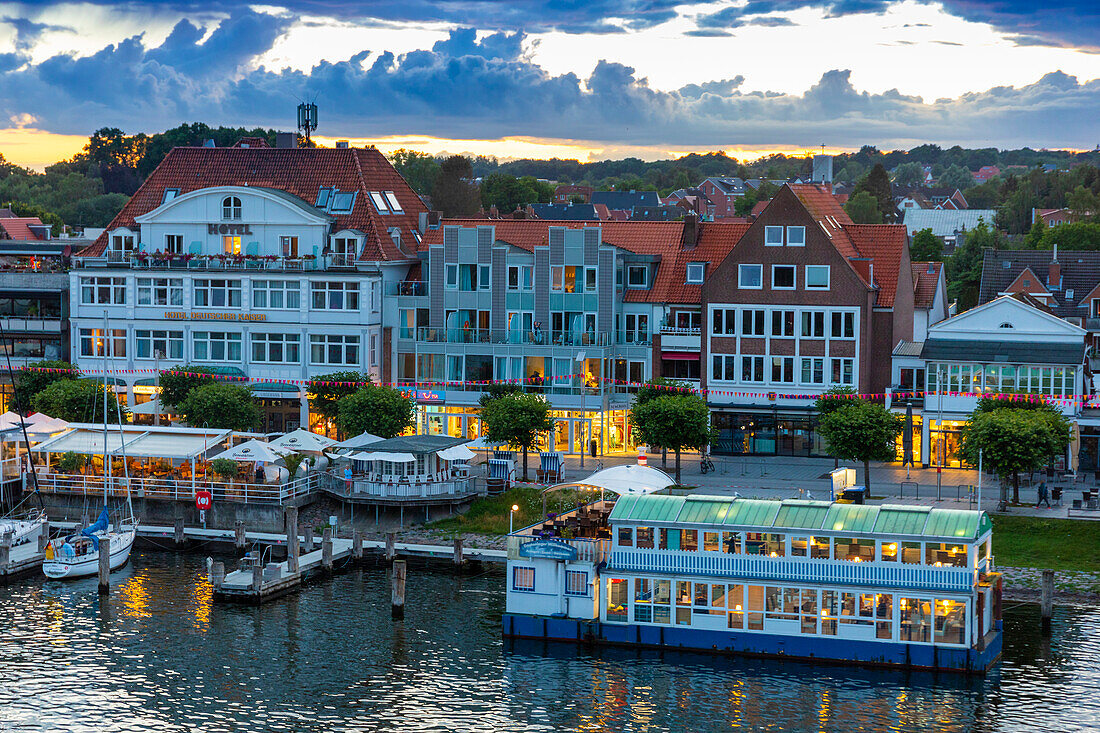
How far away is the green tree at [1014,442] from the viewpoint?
262ft

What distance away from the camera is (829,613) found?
204 ft

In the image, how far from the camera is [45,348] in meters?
113

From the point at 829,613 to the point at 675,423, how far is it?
91.4ft

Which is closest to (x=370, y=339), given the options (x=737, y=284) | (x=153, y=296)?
(x=153, y=296)

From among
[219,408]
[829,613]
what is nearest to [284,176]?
[219,408]

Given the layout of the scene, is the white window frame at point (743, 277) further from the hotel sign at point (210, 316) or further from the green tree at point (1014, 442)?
the hotel sign at point (210, 316)

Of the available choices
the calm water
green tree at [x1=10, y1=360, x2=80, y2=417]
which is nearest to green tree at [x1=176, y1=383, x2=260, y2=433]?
green tree at [x1=10, y1=360, x2=80, y2=417]

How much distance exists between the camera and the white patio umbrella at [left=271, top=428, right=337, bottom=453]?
293ft

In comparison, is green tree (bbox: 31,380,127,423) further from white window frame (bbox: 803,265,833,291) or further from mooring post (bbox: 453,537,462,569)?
white window frame (bbox: 803,265,833,291)

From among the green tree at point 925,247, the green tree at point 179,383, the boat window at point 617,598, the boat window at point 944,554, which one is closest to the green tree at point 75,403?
the green tree at point 179,383

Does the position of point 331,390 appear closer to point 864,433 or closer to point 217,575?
point 217,575

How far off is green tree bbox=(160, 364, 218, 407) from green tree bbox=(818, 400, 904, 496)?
134ft

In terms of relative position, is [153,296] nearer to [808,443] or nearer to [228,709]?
[808,443]

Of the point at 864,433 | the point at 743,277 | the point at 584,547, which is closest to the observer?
→ the point at 584,547
